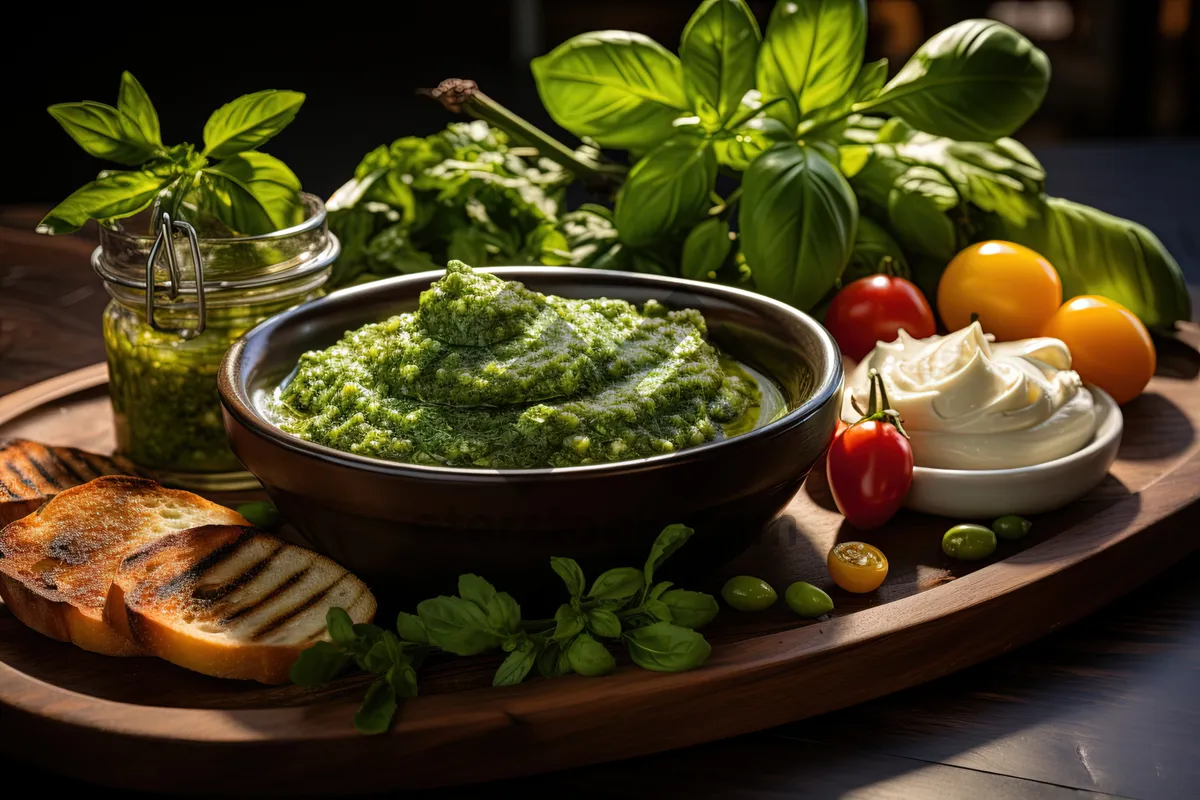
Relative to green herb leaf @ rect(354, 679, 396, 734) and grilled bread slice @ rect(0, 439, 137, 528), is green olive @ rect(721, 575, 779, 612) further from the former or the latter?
grilled bread slice @ rect(0, 439, 137, 528)

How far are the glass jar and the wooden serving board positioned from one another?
561 mm

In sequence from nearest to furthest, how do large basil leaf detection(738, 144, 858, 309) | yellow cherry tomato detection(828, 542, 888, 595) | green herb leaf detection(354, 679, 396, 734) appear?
green herb leaf detection(354, 679, 396, 734) → yellow cherry tomato detection(828, 542, 888, 595) → large basil leaf detection(738, 144, 858, 309)

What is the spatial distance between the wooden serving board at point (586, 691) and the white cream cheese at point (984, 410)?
184 mm

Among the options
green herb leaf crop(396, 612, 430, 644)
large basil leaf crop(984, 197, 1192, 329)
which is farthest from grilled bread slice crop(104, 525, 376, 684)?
large basil leaf crop(984, 197, 1192, 329)

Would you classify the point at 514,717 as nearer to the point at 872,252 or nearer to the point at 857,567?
the point at 857,567

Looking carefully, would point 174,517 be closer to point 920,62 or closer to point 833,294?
point 833,294

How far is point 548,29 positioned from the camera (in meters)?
8.31

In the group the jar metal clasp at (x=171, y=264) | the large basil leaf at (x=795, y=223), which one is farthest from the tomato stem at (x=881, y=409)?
the jar metal clasp at (x=171, y=264)

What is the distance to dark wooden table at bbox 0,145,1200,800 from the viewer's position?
1600 mm

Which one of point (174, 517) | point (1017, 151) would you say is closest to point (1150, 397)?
point (1017, 151)

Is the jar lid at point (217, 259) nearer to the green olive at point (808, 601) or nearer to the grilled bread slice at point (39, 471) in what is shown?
the grilled bread slice at point (39, 471)

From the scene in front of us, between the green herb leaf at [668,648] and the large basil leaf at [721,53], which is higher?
the large basil leaf at [721,53]

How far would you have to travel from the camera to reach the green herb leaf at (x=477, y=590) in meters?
1.68

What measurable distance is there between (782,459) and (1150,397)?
1377 millimetres
